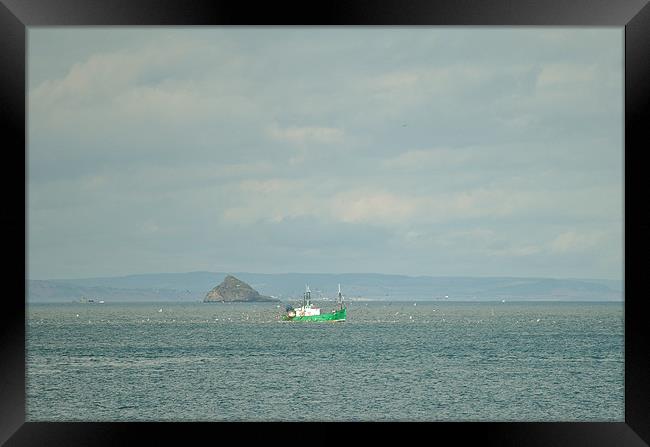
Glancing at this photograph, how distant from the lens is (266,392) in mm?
22625

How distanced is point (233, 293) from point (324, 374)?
52.8 meters

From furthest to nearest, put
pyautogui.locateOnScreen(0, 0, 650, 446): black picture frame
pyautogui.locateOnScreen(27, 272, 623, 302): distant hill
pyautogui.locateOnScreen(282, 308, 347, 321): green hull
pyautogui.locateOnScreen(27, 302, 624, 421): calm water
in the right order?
1. pyautogui.locateOnScreen(27, 272, 623, 302): distant hill
2. pyautogui.locateOnScreen(282, 308, 347, 321): green hull
3. pyautogui.locateOnScreen(27, 302, 624, 421): calm water
4. pyautogui.locateOnScreen(0, 0, 650, 446): black picture frame

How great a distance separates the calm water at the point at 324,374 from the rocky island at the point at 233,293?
100ft

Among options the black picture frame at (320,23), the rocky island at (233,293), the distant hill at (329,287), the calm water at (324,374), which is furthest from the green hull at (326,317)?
the black picture frame at (320,23)

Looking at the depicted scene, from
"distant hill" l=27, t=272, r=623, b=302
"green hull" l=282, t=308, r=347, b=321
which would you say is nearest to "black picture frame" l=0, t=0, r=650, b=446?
"green hull" l=282, t=308, r=347, b=321

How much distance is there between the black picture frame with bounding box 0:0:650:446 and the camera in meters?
3.84

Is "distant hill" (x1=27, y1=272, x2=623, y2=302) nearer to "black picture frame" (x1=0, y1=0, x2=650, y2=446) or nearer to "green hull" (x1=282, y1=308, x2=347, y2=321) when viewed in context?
"green hull" (x1=282, y1=308, x2=347, y2=321)

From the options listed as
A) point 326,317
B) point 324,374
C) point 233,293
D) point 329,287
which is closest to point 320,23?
point 324,374

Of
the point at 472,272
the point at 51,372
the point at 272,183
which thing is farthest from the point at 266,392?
the point at 472,272

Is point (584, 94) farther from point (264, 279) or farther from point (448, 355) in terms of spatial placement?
point (448, 355)

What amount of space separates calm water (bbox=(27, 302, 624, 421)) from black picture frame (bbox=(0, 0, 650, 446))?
565 inches

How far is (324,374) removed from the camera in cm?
2598

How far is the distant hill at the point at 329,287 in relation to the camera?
72.9m

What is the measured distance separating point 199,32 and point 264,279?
23.4 m
